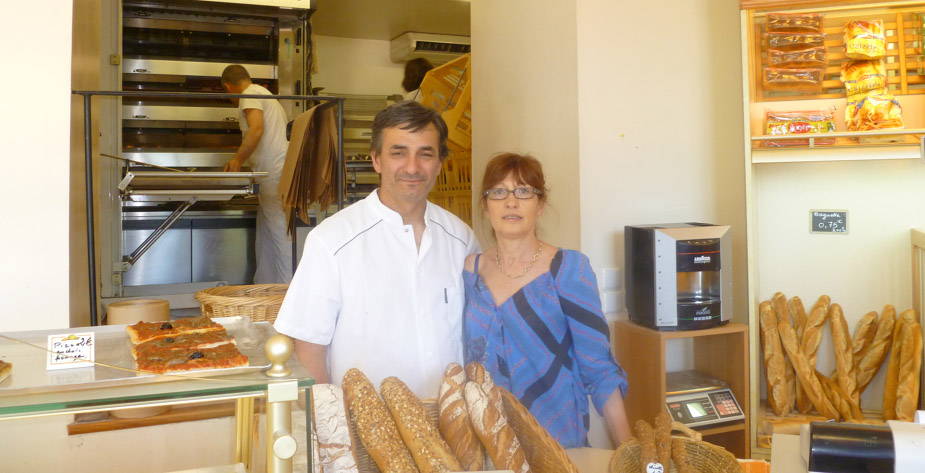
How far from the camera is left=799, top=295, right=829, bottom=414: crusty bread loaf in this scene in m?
2.83

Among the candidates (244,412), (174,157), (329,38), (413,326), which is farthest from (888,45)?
(329,38)

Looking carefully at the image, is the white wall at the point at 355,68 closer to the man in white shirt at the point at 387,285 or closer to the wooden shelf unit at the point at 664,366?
the wooden shelf unit at the point at 664,366

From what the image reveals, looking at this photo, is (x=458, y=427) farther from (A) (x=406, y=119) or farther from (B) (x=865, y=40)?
(B) (x=865, y=40)

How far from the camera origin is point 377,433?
1.02 metres

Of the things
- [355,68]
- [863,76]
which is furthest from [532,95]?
[355,68]

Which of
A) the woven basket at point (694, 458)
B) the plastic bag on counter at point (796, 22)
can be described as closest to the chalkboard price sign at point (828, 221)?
the plastic bag on counter at point (796, 22)

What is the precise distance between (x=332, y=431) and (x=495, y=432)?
24cm

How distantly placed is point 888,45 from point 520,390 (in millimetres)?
2184

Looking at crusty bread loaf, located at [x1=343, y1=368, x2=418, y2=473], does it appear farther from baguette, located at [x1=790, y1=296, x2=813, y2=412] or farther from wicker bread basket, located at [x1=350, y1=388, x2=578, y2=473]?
baguette, located at [x1=790, y1=296, x2=813, y2=412]

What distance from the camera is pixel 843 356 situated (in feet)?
9.27

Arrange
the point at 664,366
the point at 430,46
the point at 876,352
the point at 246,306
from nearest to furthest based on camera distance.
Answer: the point at 246,306, the point at 664,366, the point at 876,352, the point at 430,46

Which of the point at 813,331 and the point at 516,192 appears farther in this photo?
the point at 813,331

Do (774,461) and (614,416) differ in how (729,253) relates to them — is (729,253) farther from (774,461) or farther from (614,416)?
(774,461)

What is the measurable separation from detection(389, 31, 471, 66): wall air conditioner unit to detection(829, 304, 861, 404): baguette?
16.5 ft
